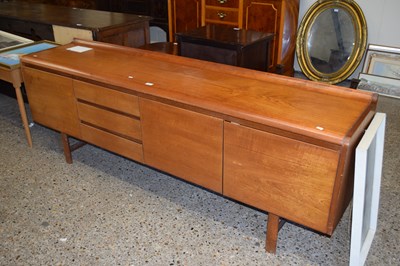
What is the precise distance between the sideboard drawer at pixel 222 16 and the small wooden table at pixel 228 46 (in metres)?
1.20

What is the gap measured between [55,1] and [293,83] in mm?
Answer: 4318

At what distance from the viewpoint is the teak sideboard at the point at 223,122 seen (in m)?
1.39

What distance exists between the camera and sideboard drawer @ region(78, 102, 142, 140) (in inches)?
74.6

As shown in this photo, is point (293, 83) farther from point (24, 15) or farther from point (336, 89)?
point (24, 15)

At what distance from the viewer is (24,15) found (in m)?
3.33

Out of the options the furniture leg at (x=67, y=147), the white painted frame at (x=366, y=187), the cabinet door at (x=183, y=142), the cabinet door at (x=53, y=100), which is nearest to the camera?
the white painted frame at (x=366, y=187)

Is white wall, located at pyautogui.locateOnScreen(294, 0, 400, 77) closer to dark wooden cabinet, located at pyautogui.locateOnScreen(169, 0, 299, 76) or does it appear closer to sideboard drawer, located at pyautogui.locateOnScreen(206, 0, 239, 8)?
dark wooden cabinet, located at pyautogui.locateOnScreen(169, 0, 299, 76)

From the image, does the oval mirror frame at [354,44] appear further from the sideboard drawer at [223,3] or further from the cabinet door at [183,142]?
the cabinet door at [183,142]

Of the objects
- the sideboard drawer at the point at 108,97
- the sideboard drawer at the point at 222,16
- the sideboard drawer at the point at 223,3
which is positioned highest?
the sideboard drawer at the point at 223,3

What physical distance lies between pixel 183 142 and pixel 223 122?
0.85 ft

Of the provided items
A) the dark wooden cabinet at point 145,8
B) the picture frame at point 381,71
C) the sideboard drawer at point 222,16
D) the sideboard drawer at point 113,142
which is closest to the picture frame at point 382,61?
the picture frame at point 381,71

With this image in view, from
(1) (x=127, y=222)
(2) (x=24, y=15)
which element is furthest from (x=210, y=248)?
(2) (x=24, y=15)

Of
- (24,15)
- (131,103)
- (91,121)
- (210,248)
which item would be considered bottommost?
(210,248)

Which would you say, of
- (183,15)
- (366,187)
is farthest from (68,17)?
(366,187)
